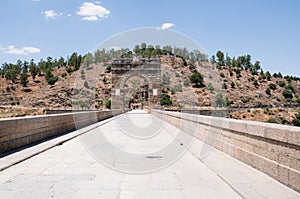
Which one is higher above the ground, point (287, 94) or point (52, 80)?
point (52, 80)

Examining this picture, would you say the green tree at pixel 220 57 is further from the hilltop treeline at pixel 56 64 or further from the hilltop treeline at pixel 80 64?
the hilltop treeline at pixel 56 64

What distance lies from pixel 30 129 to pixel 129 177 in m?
4.60

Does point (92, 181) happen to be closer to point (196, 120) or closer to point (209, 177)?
point (209, 177)

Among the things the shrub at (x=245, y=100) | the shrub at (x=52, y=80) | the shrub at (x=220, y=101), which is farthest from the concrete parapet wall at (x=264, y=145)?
the shrub at (x=52, y=80)

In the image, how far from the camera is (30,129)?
860cm

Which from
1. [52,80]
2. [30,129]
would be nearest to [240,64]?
[52,80]

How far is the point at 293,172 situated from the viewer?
13.4 feet

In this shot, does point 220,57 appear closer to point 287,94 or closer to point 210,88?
point 287,94

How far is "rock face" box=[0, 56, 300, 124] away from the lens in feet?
267

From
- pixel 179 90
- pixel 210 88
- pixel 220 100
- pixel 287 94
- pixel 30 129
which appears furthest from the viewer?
pixel 287 94

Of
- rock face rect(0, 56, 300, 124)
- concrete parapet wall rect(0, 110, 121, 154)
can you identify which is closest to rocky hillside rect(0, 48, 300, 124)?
rock face rect(0, 56, 300, 124)

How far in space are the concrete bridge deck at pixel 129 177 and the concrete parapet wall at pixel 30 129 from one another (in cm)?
39

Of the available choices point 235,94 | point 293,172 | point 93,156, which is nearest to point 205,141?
point 93,156

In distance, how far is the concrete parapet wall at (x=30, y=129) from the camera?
23.0 ft
